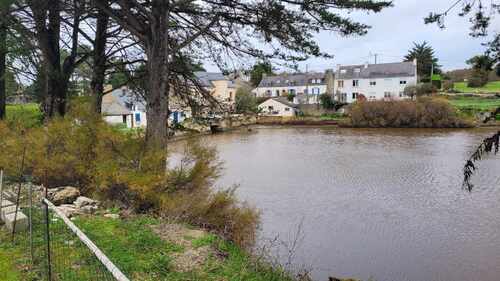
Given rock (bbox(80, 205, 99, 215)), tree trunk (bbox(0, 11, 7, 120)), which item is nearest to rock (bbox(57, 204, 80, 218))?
rock (bbox(80, 205, 99, 215))

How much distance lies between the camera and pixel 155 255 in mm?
4109

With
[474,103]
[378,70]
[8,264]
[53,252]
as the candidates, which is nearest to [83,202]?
[53,252]

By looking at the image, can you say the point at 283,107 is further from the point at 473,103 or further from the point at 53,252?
the point at 53,252

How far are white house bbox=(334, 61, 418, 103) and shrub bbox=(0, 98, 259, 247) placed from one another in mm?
44725

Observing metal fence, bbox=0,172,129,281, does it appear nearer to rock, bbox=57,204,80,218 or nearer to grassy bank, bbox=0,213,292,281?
grassy bank, bbox=0,213,292,281

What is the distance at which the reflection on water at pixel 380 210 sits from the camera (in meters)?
7.67

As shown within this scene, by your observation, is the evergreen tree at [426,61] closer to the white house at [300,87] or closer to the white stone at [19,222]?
the white house at [300,87]

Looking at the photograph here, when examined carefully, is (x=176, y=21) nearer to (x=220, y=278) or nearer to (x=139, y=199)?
(x=139, y=199)

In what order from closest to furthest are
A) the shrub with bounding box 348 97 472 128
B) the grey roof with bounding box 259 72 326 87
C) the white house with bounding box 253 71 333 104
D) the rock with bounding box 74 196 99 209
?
the rock with bounding box 74 196 99 209
the shrub with bounding box 348 97 472 128
the white house with bounding box 253 71 333 104
the grey roof with bounding box 259 72 326 87

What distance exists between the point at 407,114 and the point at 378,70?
16711 mm

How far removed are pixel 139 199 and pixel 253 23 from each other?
3735mm

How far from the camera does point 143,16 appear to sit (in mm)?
6922

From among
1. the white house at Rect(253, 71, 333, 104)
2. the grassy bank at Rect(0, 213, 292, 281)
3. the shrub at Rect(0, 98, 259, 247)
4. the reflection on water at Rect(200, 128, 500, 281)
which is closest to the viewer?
the grassy bank at Rect(0, 213, 292, 281)

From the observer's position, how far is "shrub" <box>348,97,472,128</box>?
3562cm
